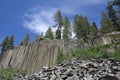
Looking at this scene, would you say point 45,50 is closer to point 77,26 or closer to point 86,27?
point 77,26

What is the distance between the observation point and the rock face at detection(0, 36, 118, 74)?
906 inches

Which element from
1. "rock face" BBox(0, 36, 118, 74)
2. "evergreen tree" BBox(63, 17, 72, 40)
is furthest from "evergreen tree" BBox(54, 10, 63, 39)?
"rock face" BBox(0, 36, 118, 74)

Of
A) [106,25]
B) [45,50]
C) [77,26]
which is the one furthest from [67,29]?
[45,50]

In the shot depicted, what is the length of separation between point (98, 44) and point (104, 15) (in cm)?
4187

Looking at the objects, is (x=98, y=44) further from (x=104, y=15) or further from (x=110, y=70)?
(x=104, y=15)

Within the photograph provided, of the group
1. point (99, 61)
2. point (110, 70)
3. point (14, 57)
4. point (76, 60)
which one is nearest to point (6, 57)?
point (14, 57)

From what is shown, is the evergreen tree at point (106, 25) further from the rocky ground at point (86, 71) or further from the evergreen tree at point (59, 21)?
the rocky ground at point (86, 71)

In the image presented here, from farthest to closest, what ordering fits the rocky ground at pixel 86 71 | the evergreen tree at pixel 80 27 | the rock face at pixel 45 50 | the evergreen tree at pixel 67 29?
the evergreen tree at pixel 67 29 → the evergreen tree at pixel 80 27 → the rock face at pixel 45 50 → the rocky ground at pixel 86 71

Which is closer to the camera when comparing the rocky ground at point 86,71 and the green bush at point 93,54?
the rocky ground at point 86,71

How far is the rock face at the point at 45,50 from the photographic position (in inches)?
906

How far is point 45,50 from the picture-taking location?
2430 cm

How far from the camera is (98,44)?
25.4 metres

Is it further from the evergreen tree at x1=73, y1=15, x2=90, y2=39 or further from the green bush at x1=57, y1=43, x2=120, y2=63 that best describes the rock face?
the evergreen tree at x1=73, y1=15, x2=90, y2=39

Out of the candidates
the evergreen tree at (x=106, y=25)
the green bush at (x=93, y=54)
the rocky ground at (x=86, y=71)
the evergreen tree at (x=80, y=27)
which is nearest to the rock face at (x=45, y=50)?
the green bush at (x=93, y=54)
